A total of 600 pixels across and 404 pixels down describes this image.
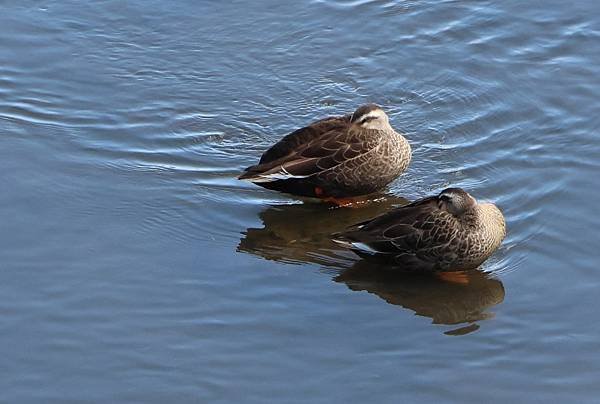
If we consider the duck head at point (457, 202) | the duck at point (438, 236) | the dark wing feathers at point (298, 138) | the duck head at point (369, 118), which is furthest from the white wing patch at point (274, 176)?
the duck head at point (457, 202)

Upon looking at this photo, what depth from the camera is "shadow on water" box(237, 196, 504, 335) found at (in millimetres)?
7402

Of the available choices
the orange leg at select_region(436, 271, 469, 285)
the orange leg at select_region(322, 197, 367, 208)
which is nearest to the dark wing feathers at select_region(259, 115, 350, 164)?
the orange leg at select_region(322, 197, 367, 208)

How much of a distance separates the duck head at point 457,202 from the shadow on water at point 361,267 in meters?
0.43

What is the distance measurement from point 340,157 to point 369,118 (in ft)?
1.21

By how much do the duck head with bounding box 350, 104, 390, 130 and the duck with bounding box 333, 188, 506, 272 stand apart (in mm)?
1131

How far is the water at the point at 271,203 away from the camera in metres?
6.56

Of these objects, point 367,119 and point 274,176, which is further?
Result: point 367,119

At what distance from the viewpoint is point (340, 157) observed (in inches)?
344

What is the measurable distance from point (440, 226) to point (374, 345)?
4.05 feet

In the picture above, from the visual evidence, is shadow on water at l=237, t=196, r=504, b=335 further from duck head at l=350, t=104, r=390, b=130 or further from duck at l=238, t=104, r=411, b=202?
duck head at l=350, t=104, r=390, b=130

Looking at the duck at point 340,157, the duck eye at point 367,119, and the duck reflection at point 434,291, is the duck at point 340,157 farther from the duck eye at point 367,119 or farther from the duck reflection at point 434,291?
the duck reflection at point 434,291

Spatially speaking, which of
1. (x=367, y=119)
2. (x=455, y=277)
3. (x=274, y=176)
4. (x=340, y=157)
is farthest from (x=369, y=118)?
(x=455, y=277)

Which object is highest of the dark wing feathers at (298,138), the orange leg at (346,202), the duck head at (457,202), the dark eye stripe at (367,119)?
the dark eye stripe at (367,119)

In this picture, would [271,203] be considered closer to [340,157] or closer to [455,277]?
[340,157]
